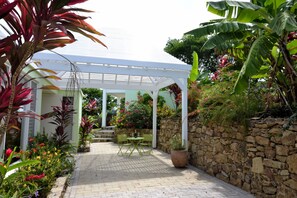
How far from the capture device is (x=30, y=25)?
1.87 metres

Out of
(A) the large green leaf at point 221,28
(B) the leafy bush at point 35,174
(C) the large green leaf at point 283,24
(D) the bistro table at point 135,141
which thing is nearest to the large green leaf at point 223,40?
(A) the large green leaf at point 221,28

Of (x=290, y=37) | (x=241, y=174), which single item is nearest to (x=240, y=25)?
(x=290, y=37)

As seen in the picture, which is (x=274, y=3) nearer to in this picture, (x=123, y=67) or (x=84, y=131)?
(x=123, y=67)

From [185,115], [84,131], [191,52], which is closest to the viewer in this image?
[185,115]

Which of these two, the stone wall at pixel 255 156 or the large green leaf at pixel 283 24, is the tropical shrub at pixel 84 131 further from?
the large green leaf at pixel 283 24

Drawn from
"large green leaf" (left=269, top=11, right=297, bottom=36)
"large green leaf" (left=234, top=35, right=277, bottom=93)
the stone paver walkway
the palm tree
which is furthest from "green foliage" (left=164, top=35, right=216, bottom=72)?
the palm tree

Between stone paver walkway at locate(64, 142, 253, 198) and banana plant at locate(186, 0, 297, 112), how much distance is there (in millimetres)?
2587

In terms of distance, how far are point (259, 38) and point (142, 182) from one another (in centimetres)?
450

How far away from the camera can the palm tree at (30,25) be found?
5.64 ft

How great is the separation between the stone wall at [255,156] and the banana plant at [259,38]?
83 cm

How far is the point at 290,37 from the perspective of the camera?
505cm

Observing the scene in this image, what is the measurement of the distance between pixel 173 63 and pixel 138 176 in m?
4.08

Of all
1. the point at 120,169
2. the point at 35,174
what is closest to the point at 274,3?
the point at 35,174

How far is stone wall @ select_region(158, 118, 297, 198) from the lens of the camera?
4.39 metres
